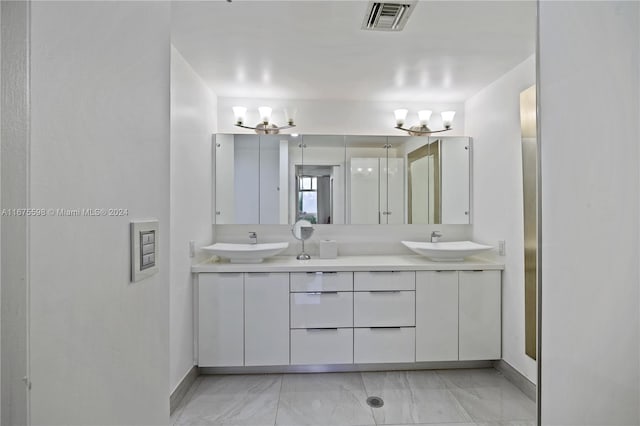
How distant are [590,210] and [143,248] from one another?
3.44ft

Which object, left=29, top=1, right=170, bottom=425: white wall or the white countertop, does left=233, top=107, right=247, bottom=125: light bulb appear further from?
left=29, top=1, right=170, bottom=425: white wall

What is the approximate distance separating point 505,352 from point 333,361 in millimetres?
1372

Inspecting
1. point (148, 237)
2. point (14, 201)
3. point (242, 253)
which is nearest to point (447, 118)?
point (242, 253)

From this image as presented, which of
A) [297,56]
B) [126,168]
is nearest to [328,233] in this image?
[297,56]

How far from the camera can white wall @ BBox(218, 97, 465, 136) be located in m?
2.94

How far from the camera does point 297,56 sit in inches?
84.0

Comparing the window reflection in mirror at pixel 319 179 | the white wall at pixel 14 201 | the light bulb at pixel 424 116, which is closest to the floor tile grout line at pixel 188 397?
the window reflection in mirror at pixel 319 179

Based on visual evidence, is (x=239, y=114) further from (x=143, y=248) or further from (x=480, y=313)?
(x=480, y=313)

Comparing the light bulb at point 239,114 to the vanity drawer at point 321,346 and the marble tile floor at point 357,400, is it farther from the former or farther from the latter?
the marble tile floor at point 357,400

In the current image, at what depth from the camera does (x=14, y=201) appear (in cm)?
34

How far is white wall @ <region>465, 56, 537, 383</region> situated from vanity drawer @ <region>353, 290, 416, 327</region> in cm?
75

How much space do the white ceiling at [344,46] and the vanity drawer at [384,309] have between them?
5.72 feet

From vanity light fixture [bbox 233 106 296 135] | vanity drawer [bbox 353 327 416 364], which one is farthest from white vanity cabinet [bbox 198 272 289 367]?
vanity light fixture [bbox 233 106 296 135]

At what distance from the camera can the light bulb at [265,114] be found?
9.36ft
